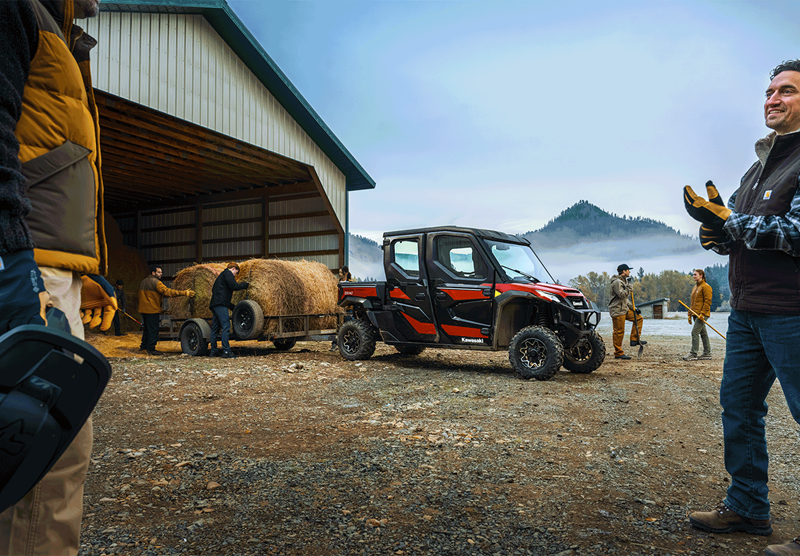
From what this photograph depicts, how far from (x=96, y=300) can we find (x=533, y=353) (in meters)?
5.90

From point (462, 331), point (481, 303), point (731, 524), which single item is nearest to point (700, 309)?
point (481, 303)

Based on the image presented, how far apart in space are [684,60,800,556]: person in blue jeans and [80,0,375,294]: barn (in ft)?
35.0

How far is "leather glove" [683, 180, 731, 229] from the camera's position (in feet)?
8.05

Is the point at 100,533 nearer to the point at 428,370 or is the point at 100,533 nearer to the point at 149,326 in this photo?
the point at 428,370

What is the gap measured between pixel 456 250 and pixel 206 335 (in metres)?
5.58

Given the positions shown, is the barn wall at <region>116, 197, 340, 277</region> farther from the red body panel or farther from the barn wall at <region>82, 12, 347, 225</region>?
the red body panel

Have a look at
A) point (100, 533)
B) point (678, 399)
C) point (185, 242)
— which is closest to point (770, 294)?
point (100, 533)

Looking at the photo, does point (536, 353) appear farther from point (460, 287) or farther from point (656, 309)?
point (656, 309)

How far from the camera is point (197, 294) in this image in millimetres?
11375

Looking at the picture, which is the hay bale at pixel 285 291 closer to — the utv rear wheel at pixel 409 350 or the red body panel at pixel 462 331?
the utv rear wheel at pixel 409 350

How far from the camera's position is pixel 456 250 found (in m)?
7.98

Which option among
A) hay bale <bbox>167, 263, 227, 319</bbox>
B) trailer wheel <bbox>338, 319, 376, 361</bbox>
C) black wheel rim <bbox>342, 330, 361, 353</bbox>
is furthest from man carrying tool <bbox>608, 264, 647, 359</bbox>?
hay bale <bbox>167, 263, 227, 319</bbox>

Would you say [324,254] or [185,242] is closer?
[324,254]

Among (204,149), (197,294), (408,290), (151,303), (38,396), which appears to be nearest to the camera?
(38,396)
